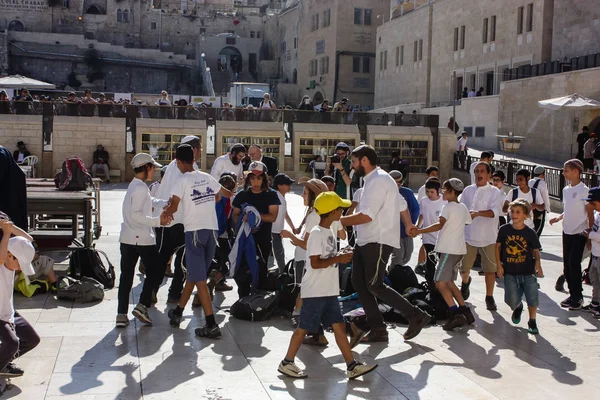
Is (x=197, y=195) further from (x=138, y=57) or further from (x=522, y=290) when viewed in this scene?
(x=138, y=57)

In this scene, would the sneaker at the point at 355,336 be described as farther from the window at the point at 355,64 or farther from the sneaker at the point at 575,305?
the window at the point at 355,64

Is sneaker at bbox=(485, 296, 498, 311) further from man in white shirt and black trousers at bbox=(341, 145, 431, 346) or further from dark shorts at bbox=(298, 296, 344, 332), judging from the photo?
dark shorts at bbox=(298, 296, 344, 332)

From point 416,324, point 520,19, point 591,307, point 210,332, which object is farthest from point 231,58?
point 416,324

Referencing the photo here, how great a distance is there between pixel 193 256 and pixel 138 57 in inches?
2921

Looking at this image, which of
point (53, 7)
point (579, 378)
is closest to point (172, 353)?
point (579, 378)

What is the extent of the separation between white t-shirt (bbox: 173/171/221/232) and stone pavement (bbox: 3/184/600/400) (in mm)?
1145

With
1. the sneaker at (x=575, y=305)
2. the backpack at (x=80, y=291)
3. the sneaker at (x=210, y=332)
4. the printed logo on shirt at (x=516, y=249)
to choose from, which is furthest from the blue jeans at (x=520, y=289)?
the backpack at (x=80, y=291)

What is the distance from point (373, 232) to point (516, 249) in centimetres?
206

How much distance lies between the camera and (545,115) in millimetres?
32562

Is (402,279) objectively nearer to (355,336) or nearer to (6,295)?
(355,336)

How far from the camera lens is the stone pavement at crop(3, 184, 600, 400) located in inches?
233

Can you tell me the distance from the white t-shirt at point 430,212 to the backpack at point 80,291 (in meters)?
4.33

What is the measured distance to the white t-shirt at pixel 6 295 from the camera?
227 inches

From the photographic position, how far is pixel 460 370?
6.65m
